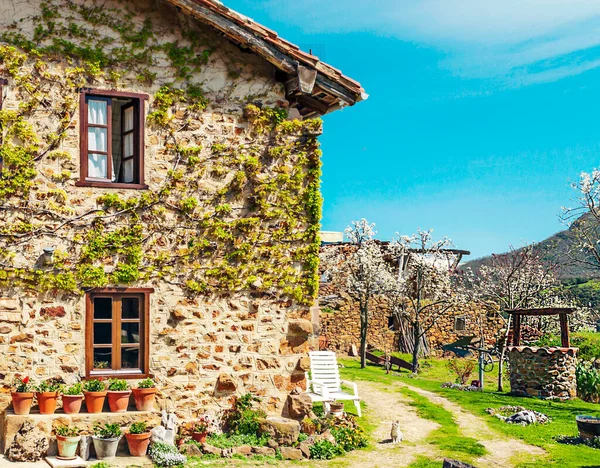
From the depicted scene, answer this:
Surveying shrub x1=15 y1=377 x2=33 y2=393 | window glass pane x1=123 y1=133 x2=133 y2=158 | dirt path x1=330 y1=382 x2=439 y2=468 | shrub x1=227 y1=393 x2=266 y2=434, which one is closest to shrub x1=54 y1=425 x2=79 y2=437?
shrub x1=15 y1=377 x2=33 y2=393

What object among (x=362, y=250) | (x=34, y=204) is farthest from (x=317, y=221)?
(x=362, y=250)

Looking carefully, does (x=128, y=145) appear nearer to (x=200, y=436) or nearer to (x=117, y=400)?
(x=117, y=400)

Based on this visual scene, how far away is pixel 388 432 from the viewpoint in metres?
12.8

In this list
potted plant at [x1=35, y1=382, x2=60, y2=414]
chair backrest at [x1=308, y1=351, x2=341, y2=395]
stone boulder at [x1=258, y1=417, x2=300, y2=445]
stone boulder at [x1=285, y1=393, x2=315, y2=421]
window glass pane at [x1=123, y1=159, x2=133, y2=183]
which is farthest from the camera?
chair backrest at [x1=308, y1=351, x2=341, y2=395]

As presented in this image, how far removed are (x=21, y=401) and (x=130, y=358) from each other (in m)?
1.67

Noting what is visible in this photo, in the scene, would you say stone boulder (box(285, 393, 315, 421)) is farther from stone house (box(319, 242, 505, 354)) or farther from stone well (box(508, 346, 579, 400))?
stone house (box(319, 242, 505, 354))

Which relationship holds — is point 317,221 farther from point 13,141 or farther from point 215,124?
point 13,141

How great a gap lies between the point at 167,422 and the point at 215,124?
463 cm

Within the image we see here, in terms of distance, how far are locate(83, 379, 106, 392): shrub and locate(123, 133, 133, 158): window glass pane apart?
3.52 m

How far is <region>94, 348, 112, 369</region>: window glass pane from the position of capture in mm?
11297

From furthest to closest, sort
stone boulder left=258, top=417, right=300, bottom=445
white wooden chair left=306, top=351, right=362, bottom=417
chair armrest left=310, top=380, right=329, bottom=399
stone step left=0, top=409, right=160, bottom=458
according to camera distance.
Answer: white wooden chair left=306, top=351, right=362, bottom=417, chair armrest left=310, top=380, right=329, bottom=399, stone boulder left=258, top=417, right=300, bottom=445, stone step left=0, top=409, right=160, bottom=458

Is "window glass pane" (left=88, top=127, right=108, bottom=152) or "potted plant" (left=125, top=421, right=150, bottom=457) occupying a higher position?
"window glass pane" (left=88, top=127, right=108, bottom=152)

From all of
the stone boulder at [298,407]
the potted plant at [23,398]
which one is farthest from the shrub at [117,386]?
the stone boulder at [298,407]

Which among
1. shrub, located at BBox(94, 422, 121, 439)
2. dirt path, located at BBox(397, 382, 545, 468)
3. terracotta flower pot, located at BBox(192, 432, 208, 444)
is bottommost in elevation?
dirt path, located at BBox(397, 382, 545, 468)
